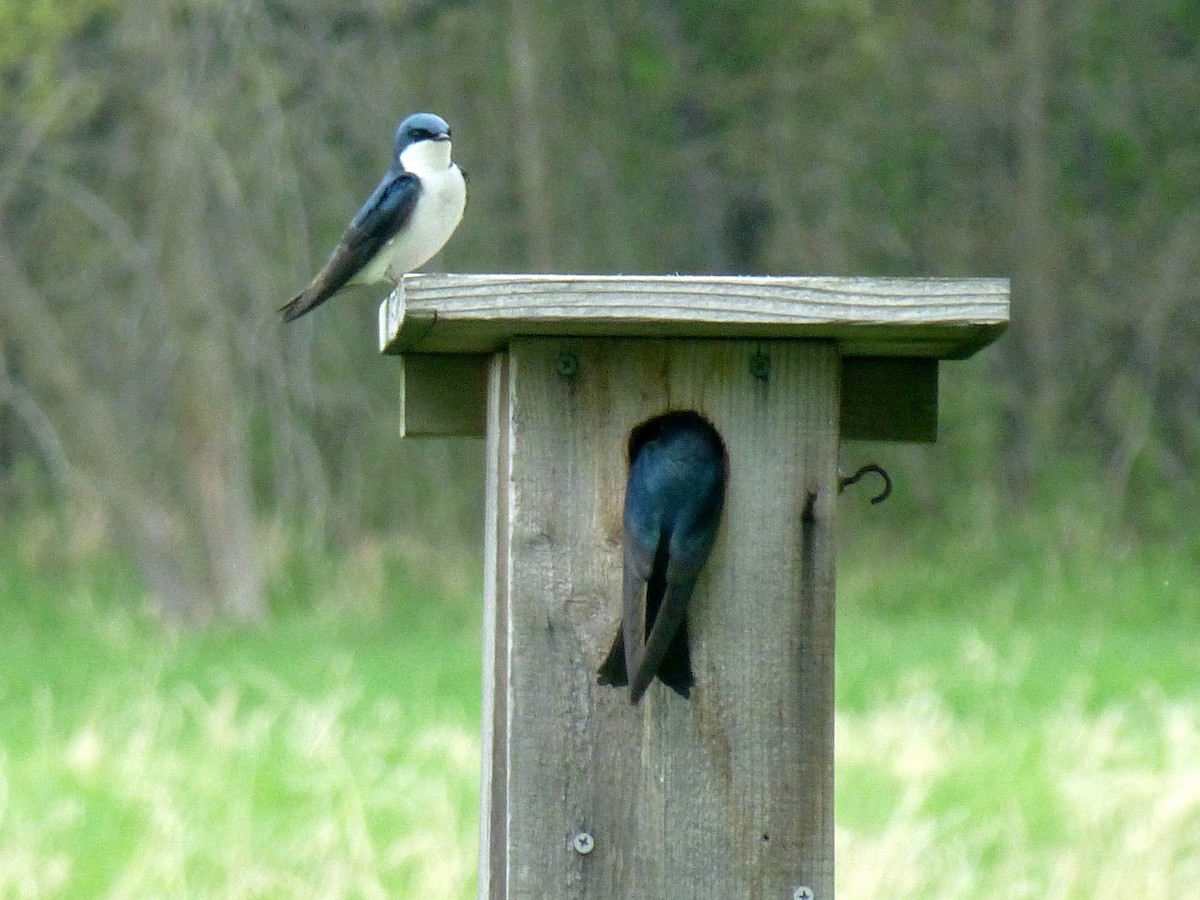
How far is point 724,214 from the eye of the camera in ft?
42.1

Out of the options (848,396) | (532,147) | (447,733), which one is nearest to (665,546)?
(848,396)

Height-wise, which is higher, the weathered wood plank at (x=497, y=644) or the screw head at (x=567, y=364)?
the screw head at (x=567, y=364)

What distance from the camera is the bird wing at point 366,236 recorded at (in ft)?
10.6

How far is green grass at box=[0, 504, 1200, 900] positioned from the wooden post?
1.49m

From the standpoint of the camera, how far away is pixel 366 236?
3285mm

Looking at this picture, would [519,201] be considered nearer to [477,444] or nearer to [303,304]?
[477,444]

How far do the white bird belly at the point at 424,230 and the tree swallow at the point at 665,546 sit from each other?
3.90ft

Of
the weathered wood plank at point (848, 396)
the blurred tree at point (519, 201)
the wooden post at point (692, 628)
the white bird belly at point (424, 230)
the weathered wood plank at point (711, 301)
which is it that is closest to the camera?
the weathered wood plank at point (711, 301)

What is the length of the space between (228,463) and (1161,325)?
16.8 feet

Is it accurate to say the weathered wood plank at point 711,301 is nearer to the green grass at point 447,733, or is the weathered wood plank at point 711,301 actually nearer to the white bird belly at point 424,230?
the white bird belly at point 424,230

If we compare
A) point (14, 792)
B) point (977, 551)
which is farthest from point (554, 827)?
point (977, 551)

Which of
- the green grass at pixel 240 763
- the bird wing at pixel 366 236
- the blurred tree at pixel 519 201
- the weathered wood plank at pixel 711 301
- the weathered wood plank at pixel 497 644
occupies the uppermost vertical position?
the blurred tree at pixel 519 201

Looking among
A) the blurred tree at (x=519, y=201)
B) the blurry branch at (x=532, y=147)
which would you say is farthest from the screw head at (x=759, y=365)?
the blurry branch at (x=532, y=147)

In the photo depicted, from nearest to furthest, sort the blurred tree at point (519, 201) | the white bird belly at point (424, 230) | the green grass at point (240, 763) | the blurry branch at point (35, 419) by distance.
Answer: the white bird belly at point (424, 230) → the green grass at point (240, 763) → the blurry branch at point (35, 419) → the blurred tree at point (519, 201)
